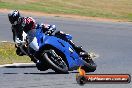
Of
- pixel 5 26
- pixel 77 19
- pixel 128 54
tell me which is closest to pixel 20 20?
pixel 128 54

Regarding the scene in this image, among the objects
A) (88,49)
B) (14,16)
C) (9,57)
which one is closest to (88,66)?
(14,16)

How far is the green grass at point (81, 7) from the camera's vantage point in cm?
3991

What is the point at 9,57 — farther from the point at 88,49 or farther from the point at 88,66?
the point at 88,49

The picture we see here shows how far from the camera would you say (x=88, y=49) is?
23.2 metres

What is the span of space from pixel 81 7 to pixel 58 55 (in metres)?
30.4

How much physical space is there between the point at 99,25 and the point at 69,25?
6.44ft

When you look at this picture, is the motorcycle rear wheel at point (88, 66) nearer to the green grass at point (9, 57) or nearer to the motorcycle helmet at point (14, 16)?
the motorcycle helmet at point (14, 16)

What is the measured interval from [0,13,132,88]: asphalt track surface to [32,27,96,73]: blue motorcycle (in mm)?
338

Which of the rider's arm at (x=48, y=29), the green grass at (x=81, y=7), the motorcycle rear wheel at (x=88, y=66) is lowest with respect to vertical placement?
the green grass at (x=81, y=7)

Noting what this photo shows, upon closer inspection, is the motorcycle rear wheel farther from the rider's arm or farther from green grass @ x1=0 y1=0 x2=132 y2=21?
green grass @ x1=0 y1=0 x2=132 y2=21

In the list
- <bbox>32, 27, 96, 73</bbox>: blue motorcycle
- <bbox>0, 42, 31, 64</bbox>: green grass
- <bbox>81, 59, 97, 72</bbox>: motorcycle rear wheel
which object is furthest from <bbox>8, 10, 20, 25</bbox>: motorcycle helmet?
<bbox>0, 42, 31, 64</bbox>: green grass

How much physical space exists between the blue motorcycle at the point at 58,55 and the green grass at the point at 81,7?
25.7m

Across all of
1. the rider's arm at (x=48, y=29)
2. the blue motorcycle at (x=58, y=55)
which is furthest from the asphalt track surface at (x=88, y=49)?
the rider's arm at (x=48, y=29)

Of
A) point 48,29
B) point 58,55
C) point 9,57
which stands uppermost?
point 48,29
